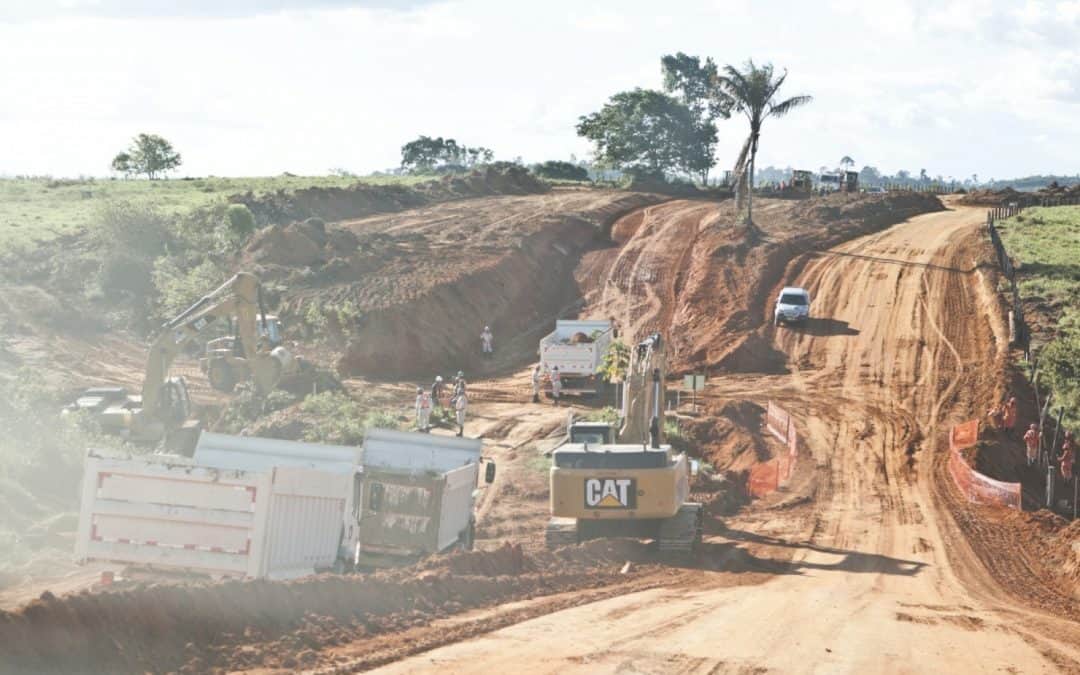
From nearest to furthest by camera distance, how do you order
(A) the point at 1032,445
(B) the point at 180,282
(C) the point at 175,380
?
(C) the point at 175,380, (A) the point at 1032,445, (B) the point at 180,282

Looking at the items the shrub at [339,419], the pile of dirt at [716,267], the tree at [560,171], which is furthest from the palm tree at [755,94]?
the tree at [560,171]

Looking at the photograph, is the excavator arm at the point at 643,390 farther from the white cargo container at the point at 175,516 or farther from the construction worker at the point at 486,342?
the construction worker at the point at 486,342

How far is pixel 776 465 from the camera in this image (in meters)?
35.4

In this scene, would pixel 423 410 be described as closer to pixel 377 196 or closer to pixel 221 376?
pixel 221 376

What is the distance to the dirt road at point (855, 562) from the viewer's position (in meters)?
16.2

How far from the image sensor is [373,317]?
47406 millimetres

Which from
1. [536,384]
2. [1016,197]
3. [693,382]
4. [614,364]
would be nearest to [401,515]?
[693,382]

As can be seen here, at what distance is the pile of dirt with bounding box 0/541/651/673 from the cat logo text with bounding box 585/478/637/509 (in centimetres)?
406

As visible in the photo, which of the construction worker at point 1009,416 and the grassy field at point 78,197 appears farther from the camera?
the grassy field at point 78,197

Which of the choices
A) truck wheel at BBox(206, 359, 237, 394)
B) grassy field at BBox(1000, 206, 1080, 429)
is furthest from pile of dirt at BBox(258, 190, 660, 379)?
grassy field at BBox(1000, 206, 1080, 429)

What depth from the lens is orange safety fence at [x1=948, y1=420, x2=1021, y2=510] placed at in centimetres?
3025

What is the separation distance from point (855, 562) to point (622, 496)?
500 cm

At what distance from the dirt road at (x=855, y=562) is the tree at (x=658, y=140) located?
48.8m

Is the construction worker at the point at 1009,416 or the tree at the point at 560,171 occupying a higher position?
the tree at the point at 560,171
